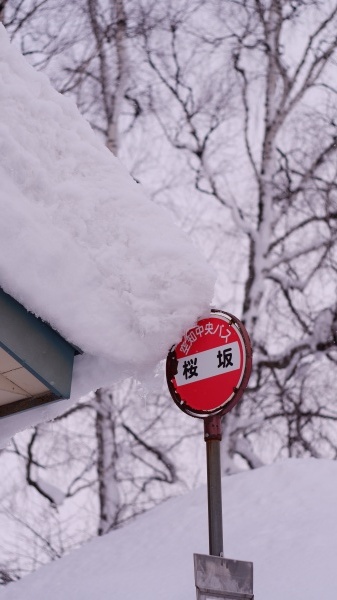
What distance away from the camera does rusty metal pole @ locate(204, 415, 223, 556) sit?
3361 millimetres

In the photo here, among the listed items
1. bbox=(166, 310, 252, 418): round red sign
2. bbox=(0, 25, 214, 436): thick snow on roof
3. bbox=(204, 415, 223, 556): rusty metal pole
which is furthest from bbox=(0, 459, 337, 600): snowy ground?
bbox=(0, 25, 214, 436): thick snow on roof

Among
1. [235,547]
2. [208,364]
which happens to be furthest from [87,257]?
[235,547]

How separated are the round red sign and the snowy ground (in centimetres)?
185

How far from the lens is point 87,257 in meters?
→ 3.62

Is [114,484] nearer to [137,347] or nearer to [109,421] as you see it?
[109,421]

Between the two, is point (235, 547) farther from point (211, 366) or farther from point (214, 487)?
point (211, 366)

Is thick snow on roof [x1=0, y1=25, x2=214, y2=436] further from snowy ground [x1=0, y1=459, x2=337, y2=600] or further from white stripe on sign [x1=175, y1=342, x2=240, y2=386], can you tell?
snowy ground [x1=0, y1=459, x2=337, y2=600]

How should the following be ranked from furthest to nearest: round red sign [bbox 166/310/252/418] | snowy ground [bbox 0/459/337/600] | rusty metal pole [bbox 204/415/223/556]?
snowy ground [bbox 0/459/337/600], round red sign [bbox 166/310/252/418], rusty metal pole [bbox 204/415/223/556]

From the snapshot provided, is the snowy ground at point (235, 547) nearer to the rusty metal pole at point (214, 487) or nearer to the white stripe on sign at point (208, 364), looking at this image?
the rusty metal pole at point (214, 487)

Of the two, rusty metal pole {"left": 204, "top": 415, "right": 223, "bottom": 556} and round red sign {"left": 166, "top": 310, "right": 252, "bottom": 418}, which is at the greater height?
round red sign {"left": 166, "top": 310, "right": 252, "bottom": 418}

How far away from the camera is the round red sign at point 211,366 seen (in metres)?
3.49

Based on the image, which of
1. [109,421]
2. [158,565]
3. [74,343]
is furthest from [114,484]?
[74,343]

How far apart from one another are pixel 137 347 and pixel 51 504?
8.31 meters

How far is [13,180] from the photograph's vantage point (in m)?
3.61
